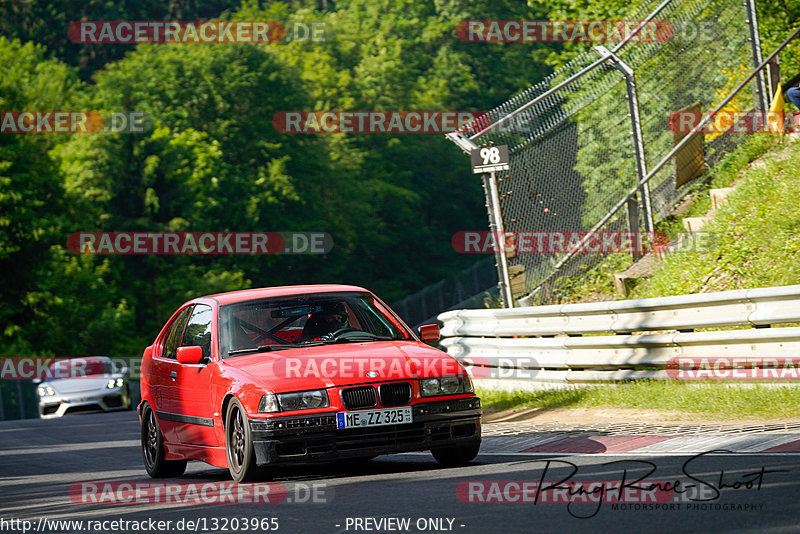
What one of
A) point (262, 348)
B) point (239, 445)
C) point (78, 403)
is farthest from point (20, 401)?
point (239, 445)

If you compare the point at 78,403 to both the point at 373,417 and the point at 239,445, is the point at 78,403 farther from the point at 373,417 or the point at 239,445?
the point at 373,417

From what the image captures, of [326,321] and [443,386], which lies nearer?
[443,386]

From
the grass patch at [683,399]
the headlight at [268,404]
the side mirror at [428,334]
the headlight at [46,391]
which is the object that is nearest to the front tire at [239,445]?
the headlight at [268,404]

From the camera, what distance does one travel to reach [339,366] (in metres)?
9.05

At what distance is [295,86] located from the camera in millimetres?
61219

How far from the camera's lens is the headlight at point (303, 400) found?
8.78 m

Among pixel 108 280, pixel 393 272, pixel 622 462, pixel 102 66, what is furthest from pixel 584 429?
pixel 102 66

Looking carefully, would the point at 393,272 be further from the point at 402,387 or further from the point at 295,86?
the point at 402,387

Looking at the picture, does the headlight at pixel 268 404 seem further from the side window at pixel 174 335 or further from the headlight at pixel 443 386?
the side window at pixel 174 335

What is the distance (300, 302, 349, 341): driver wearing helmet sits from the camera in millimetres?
10039

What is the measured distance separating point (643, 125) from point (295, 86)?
46200 millimetres

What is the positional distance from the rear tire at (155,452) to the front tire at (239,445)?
1859 mm

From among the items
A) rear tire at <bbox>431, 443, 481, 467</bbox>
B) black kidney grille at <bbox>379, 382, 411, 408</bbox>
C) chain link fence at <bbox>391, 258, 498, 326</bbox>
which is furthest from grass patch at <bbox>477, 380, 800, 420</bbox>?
chain link fence at <bbox>391, 258, 498, 326</bbox>

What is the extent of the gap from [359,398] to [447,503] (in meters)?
1.73
